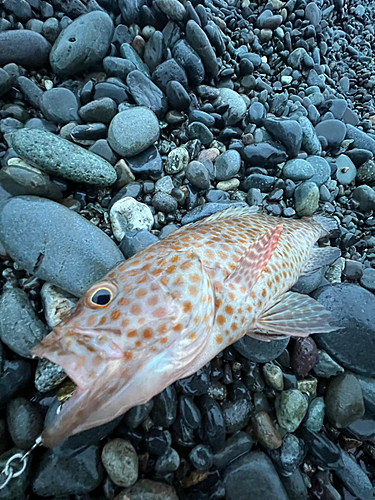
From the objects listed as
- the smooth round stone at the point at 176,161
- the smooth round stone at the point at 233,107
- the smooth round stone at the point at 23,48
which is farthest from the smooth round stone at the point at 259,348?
the smooth round stone at the point at 23,48

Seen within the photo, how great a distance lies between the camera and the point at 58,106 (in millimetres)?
4234

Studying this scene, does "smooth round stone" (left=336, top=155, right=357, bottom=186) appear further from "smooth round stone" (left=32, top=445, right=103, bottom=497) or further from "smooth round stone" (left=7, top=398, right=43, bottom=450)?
"smooth round stone" (left=7, top=398, right=43, bottom=450)

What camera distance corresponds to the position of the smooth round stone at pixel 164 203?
404cm

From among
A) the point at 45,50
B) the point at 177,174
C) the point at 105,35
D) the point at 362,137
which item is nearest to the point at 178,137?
the point at 177,174

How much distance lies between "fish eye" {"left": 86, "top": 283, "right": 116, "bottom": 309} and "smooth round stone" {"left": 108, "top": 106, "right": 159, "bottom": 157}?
8.54ft

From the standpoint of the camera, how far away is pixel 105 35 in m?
4.53

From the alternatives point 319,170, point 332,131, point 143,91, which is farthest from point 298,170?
point 143,91

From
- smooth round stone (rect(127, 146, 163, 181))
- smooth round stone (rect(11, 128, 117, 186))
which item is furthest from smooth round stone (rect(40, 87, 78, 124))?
smooth round stone (rect(127, 146, 163, 181))

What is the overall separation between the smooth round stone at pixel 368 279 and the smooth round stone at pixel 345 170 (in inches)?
69.8

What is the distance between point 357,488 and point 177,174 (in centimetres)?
478

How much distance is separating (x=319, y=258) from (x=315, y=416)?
209cm

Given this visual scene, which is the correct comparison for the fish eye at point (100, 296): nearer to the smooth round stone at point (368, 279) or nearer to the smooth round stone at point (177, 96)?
the smooth round stone at point (177, 96)

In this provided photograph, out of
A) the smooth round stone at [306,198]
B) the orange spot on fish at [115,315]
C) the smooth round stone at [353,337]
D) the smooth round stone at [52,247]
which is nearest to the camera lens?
the orange spot on fish at [115,315]

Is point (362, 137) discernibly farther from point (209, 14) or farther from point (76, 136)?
point (76, 136)
